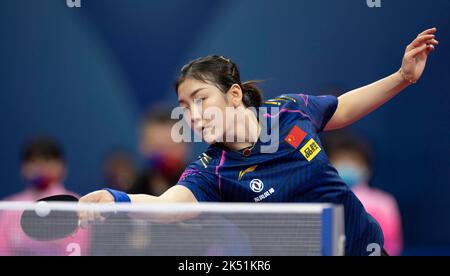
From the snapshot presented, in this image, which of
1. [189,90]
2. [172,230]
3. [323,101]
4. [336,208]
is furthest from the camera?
[323,101]

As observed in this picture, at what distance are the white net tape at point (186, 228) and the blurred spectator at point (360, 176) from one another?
10.3ft

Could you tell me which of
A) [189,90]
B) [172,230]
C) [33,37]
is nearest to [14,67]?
[33,37]

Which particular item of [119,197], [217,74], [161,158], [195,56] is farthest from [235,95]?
[195,56]

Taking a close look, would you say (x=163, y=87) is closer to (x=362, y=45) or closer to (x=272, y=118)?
(x=362, y=45)

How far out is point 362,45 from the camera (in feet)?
23.6

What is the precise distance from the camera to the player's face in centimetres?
366

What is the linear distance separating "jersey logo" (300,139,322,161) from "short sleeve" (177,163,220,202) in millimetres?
464

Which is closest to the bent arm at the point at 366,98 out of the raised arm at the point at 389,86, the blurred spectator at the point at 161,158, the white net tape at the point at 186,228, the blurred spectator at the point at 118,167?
the raised arm at the point at 389,86

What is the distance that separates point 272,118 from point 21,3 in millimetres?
4386

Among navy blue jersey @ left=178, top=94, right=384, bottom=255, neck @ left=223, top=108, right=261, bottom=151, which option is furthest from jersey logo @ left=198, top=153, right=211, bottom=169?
neck @ left=223, top=108, right=261, bottom=151

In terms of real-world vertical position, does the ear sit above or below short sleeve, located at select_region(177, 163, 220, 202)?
above

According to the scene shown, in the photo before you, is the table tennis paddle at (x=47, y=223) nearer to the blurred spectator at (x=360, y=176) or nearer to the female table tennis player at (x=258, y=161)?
the female table tennis player at (x=258, y=161)

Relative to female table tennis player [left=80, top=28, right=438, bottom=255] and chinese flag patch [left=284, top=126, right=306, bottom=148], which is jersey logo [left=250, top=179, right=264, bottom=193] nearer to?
female table tennis player [left=80, top=28, right=438, bottom=255]

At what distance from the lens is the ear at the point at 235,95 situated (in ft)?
12.6
